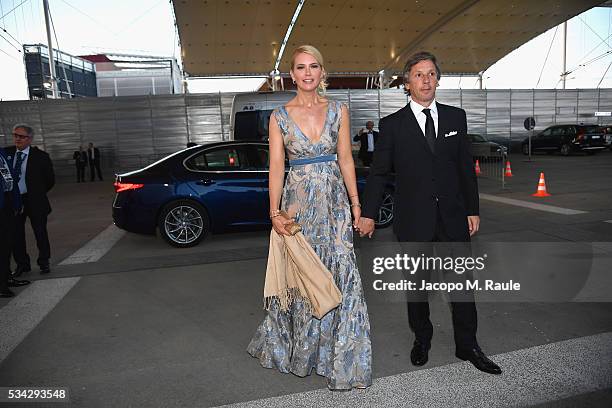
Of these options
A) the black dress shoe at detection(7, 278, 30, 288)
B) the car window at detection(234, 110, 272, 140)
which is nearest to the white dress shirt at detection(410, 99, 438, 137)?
the black dress shoe at detection(7, 278, 30, 288)

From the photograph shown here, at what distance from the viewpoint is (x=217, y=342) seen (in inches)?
146

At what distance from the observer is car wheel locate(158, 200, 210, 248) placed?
6.95m

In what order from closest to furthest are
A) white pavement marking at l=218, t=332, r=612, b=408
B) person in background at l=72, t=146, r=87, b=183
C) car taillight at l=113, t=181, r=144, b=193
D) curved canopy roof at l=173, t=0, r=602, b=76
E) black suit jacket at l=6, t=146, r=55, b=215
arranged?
white pavement marking at l=218, t=332, r=612, b=408, black suit jacket at l=6, t=146, r=55, b=215, car taillight at l=113, t=181, r=144, b=193, person in background at l=72, t=146, r=87, b=183, curved canopy roof at l=173, t=0, r=602, b=76

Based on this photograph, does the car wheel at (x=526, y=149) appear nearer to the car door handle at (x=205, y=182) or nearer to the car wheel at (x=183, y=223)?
the car door handle at (x=205, y=182)

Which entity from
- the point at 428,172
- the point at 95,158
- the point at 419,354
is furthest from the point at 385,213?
the point at 95,158

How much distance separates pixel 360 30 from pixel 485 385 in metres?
26.5

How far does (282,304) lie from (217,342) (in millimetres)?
1036

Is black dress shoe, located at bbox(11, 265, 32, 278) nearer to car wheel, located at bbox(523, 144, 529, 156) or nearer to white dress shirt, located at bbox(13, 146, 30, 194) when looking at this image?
white dress shirt, located at bbox(13, 146, 30, 194)

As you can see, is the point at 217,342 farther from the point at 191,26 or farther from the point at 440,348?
the point at 191,26

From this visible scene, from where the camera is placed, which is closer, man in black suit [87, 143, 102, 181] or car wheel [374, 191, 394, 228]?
car wheel [374, 191, 394, 228]

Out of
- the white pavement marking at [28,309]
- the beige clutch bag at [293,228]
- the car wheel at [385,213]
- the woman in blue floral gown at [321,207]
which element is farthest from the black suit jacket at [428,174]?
the car wheel at [385,213]

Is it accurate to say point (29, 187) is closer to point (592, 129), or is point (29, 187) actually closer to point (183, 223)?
point (183, 223)

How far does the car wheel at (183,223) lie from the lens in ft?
22.8

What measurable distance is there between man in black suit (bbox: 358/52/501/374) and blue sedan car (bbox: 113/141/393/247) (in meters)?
4.16
